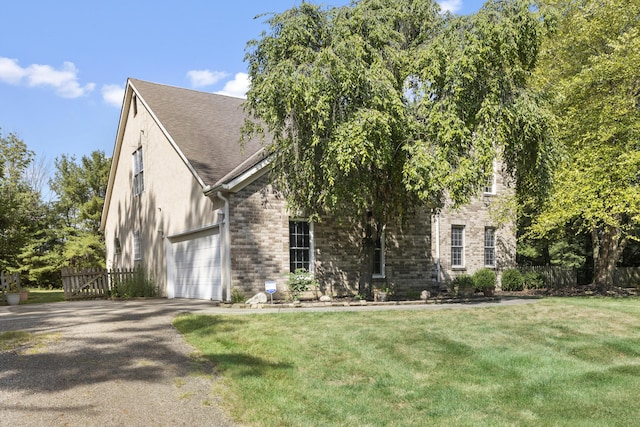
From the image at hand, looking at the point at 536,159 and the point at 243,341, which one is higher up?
the point at 536,159

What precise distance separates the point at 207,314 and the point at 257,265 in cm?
351

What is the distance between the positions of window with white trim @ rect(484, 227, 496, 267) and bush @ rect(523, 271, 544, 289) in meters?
2.00

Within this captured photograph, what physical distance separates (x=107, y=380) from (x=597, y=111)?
18202 millimetres

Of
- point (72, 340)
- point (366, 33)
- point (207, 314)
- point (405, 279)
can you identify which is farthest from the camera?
point (405, 279)

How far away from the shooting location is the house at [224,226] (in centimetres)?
1405

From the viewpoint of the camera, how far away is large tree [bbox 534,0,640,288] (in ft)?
52.8

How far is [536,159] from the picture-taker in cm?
1260

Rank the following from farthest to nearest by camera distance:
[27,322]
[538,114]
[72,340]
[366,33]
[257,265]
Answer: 1. [257,265]
2. [366,33]
3. [538,114]
4. [27,322]
5. [72,340]

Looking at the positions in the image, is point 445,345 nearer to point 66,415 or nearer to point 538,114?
point 66,415

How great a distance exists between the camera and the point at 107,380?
5883 millimetres

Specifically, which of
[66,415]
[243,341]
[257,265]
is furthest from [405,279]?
[66,415]

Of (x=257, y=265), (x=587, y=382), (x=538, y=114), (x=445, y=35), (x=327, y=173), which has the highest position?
(x=445, y=35)

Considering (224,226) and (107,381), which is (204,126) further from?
(107,381)

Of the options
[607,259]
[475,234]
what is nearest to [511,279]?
[475,234]
